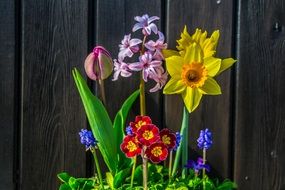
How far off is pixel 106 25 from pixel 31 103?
326mm

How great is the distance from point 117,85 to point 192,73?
295 millimetres

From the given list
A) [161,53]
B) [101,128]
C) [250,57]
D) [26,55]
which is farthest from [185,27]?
[26,55]

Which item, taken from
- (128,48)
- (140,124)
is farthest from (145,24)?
(140,124)

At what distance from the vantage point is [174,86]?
1592 millimetres

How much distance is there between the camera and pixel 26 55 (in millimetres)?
1782

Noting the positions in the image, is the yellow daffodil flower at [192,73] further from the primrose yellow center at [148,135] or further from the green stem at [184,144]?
the primrose yellow center at [148,135]

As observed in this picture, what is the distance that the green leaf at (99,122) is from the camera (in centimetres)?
161

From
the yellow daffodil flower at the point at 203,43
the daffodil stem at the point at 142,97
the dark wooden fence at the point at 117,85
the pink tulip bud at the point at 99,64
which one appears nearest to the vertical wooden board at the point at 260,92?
the dark wooden fence at the point at 117,85

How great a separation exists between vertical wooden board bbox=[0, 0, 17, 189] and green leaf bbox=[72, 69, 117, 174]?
0.87 feet

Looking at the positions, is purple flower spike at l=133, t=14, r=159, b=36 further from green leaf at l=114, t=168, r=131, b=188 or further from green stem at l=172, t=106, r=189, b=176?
green leaf at l=114, t=168, r=131, b=188

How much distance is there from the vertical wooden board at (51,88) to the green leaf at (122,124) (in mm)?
142

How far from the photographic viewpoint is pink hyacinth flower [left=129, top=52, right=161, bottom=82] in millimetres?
1567

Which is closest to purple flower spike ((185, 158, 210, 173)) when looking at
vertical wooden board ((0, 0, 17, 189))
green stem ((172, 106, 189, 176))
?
green stem ((172, 106, 189, 176))

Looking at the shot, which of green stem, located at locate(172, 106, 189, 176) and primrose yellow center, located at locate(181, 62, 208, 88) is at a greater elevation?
primrose yellow center, located at locate(181, 62, 208, 88)
